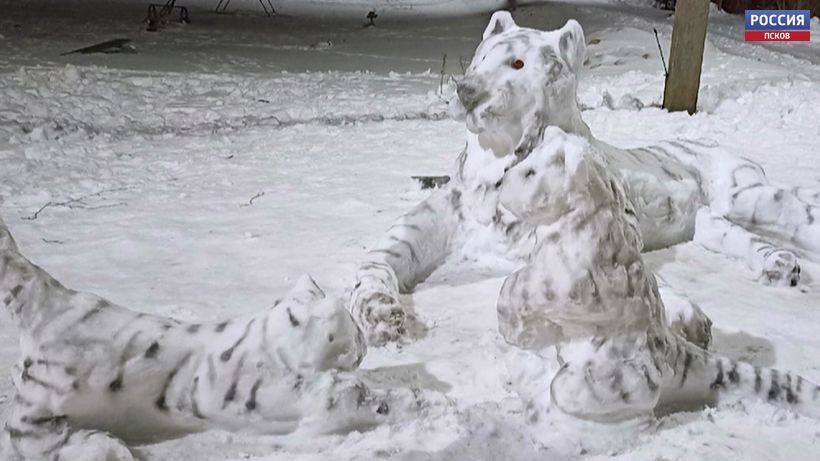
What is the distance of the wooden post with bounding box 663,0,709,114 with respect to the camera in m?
5.59

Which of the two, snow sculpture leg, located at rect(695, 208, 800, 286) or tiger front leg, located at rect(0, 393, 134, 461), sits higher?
snow sculpture leg, located at rect(695, 208, 800, 286)

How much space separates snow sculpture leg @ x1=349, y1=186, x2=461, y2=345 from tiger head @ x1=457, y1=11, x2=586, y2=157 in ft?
0.95

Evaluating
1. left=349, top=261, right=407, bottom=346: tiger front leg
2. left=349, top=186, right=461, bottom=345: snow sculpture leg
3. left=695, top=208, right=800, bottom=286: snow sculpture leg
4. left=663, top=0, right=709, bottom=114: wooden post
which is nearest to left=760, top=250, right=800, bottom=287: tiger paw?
left=695, top=208, right=800, bottom=286: snow sculpture leg

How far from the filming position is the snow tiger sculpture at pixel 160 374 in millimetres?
1762

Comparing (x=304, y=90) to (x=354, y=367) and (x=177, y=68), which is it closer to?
(x=177, y=68)

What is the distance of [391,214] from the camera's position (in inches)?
146

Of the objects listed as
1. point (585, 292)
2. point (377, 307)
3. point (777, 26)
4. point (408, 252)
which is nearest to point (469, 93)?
point (408, 252)

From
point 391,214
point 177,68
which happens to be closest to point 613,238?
point 391,214

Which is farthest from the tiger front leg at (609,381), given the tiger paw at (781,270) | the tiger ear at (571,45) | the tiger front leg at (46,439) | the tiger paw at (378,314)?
the tiger paw at (781,270)

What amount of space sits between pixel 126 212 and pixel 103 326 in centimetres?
194

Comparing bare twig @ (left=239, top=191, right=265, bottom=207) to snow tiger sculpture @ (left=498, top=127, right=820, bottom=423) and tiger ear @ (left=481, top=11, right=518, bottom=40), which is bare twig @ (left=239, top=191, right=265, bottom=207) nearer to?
tiger ear @ (left=481, top=11, right=518, bottom=40)

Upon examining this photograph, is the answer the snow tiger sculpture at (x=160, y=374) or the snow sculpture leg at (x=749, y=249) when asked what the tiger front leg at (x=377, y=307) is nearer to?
the snow tiger sculpture at (x=160, y=374)

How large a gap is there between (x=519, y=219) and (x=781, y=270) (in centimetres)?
104

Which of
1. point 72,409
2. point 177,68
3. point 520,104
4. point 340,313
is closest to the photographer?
point 72,409
